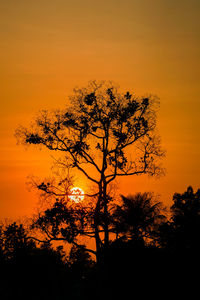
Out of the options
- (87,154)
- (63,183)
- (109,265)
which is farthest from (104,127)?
(109,265)

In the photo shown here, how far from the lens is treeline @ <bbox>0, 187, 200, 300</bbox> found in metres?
32.4

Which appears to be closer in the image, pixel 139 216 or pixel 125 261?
pixel 125 261

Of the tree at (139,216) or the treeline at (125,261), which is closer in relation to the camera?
the treeline at (125,261)

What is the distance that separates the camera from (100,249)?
129 ft

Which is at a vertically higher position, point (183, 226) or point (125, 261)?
point (183, 226)

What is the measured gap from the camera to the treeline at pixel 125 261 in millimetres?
32438

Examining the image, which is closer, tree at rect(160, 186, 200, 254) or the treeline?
the treeline

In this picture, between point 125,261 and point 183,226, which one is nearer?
point 125,261

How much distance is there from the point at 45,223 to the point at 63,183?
4.08 m

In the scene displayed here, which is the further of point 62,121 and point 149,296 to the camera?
point 62,121

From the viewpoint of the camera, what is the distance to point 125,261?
34125mm

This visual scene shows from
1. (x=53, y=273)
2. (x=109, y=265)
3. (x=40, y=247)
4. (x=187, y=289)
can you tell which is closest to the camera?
(x=187, y=289)

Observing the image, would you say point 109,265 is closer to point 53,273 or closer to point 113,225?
point 113,225

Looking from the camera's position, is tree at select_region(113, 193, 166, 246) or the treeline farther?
tree at select_region(113, 193, 166, 246)
